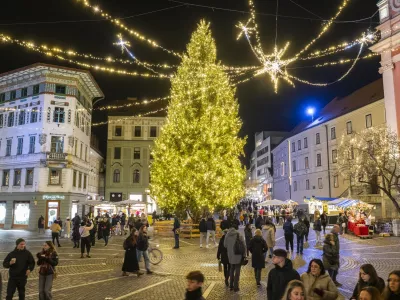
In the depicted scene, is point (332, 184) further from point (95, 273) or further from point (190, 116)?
point (95, 273)

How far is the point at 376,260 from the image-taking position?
53.1ft

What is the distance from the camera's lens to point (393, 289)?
5277 millimetres

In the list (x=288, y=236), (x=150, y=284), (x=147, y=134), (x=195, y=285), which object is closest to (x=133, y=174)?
(x=147, y=134)

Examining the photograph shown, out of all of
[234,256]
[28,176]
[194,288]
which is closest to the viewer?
[194,288]

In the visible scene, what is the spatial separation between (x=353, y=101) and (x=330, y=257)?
1644 inches

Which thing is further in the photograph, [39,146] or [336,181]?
[336,181]

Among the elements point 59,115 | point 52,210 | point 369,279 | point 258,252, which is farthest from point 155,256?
point 59,115

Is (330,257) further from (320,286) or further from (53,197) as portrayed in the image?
(53,197)

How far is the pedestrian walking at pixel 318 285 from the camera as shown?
18.7 ft

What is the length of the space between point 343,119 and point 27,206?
37.2 metres

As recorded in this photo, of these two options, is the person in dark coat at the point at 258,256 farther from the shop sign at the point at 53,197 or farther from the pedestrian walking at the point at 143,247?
the shop sign at the point at 53,197

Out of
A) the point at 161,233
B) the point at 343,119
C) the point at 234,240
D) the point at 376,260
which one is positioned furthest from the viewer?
the point at 343,119

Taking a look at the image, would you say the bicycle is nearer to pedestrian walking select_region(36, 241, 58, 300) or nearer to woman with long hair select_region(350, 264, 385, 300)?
pedestrian walking select_region(36, 241, 58, 300)

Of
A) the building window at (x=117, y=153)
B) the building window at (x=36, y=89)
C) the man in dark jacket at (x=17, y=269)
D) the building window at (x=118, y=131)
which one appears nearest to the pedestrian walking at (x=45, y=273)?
the man in dark jacket at (x=17, y=269)
